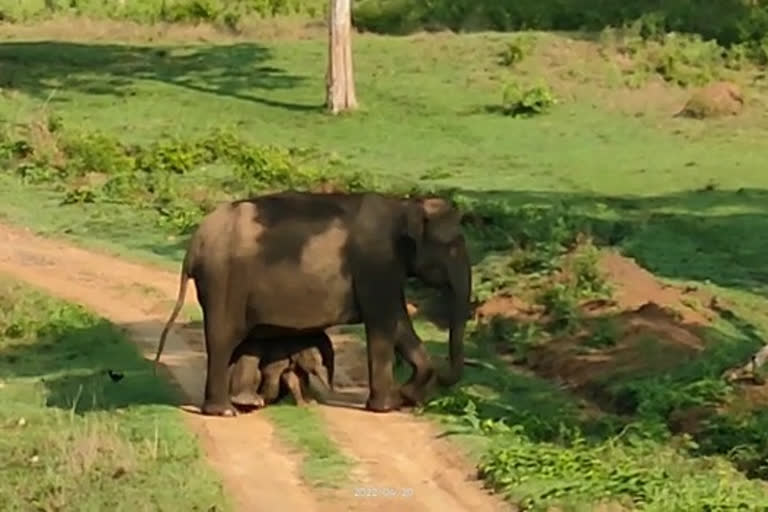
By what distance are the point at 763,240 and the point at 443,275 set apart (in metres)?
6.40

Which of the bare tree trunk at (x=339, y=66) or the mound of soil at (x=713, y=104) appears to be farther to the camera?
the bare tree trunk at (x=339, y=66)

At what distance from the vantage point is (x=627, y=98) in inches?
1103

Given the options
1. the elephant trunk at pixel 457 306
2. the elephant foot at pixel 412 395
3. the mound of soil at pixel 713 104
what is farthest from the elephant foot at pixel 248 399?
Answer: the mound of soil at pixel 713 104

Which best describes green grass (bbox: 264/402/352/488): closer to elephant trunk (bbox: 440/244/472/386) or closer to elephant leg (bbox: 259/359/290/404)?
elephant leg (bbox: 259/359/290/404)

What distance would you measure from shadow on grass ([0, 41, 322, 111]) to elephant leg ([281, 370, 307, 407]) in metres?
15.5

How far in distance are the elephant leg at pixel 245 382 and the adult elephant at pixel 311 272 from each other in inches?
4.2

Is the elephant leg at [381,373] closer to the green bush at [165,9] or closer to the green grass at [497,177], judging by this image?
the green grass at [497,177]

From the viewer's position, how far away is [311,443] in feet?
37.5

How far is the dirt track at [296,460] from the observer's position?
10.1 m

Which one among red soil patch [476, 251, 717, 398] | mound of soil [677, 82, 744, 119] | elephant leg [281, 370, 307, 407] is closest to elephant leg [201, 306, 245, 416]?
elephant leg [281, 370, 307, 407]

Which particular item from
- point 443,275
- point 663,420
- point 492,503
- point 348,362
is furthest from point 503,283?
point 492,503

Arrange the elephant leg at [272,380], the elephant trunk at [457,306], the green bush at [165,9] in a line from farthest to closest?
the green bush at [165,9] < the elephant trunk at [457,306] < the elephant leg at [272,380]

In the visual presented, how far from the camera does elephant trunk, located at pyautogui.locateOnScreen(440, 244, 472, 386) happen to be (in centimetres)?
1285

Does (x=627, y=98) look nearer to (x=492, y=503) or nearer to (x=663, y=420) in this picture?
(x=663, y=420)
